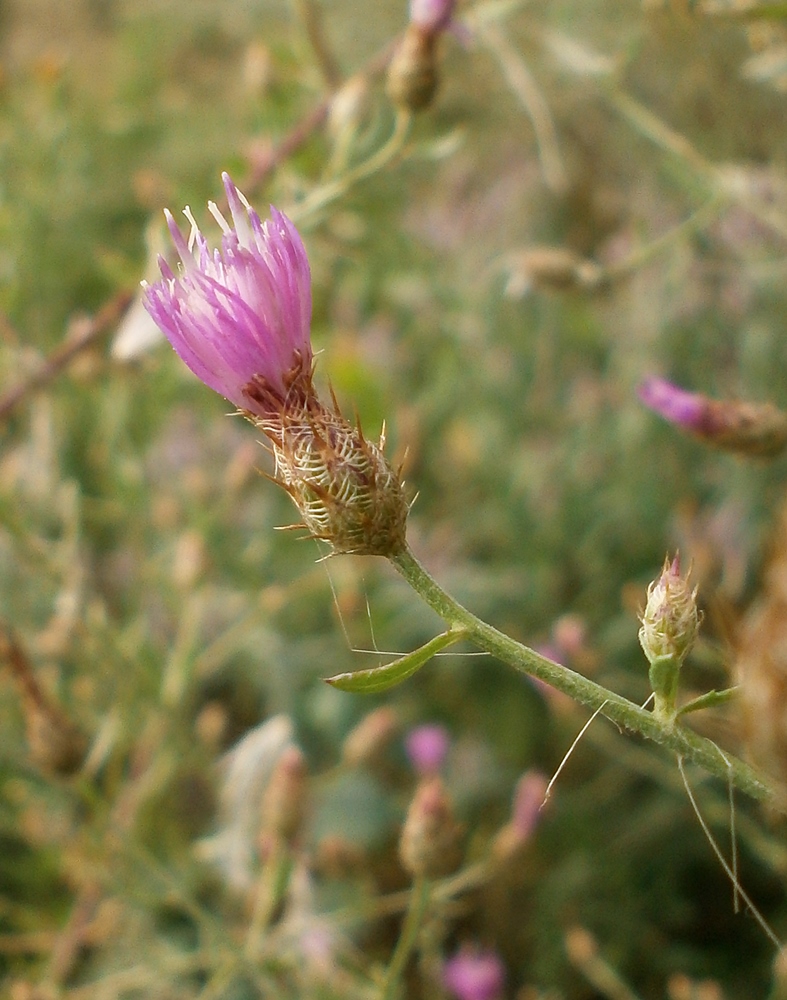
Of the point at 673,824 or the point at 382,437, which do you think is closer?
the point at 382,437

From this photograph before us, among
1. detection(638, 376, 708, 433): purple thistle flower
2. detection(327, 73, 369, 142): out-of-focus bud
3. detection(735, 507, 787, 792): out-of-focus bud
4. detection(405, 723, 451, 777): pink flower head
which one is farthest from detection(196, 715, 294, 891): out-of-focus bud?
detection(735, 507, 787, 792): out-of-focus bud

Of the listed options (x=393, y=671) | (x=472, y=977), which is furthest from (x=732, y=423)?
(x=472, y=977)

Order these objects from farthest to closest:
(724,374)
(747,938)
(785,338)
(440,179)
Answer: (440,179)
(724,374)
(785,338)
(747,938)

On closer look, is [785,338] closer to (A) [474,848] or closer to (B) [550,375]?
(B) [550,375]

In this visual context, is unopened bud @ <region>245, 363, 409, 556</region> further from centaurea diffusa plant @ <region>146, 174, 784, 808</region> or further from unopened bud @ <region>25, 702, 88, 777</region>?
unopened bud @ <region>25, 702, 88, 777</region>

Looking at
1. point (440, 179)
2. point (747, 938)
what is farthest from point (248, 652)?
point (440, 179)

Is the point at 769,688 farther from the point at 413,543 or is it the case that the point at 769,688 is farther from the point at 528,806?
the point at 413,543
